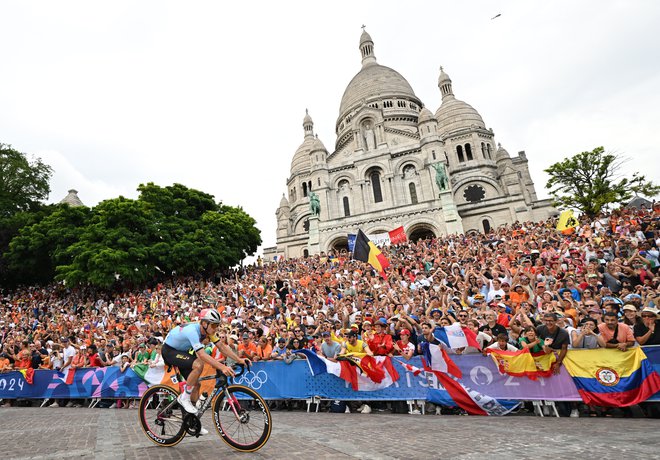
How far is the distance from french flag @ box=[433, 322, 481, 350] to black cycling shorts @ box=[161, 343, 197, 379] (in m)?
4.74

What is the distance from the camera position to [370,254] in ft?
59.4

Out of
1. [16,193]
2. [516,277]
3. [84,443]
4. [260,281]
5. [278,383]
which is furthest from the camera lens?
[16,193]

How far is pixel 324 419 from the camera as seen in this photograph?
22.6 ft

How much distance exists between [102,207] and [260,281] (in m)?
16.1

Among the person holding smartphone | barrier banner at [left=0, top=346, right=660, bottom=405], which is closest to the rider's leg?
barrier banner at [left=0, top=346, right=660, bottom=405]

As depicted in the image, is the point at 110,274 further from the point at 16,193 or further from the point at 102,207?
the point at 16,193

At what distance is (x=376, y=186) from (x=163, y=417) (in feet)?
134

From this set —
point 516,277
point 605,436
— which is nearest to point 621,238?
point 516,277

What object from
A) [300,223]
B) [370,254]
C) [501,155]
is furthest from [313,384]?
[501,155]

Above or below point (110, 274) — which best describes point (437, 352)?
below

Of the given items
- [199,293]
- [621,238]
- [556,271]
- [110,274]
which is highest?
[110,274]

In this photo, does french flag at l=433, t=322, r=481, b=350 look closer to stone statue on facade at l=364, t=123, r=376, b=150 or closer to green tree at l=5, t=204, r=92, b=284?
green tree at l=5, t=204, r=92, b=284

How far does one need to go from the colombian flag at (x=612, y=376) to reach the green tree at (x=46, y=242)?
1267 inches

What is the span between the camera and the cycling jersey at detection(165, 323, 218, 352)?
4469 millimetres
